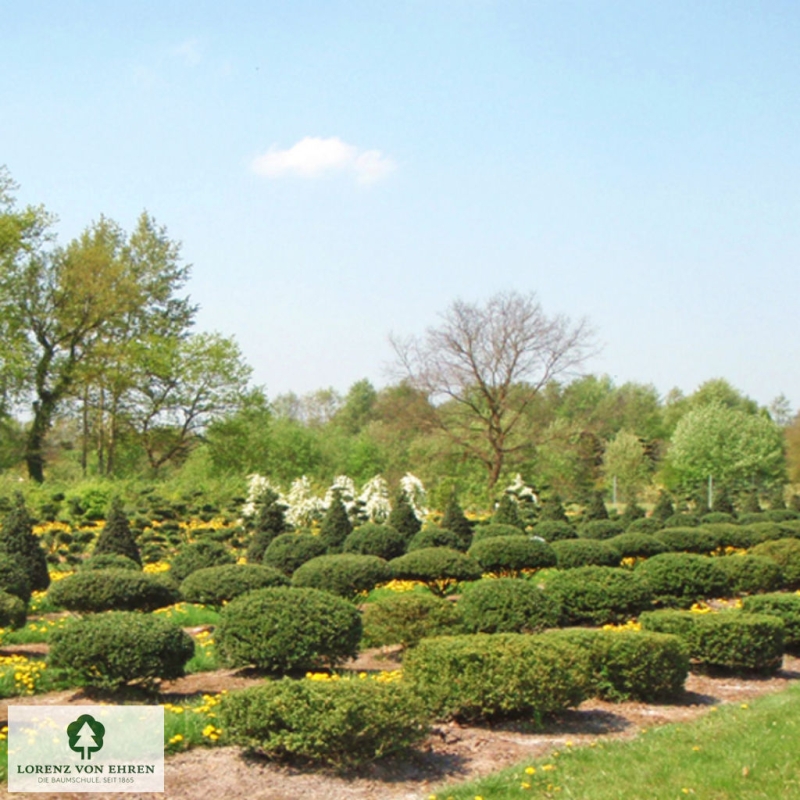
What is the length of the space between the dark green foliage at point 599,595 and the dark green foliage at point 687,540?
7.52 m

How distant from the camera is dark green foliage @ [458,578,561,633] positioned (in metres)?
10.6

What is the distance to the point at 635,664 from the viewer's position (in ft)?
28.4

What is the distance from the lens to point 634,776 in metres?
6.05

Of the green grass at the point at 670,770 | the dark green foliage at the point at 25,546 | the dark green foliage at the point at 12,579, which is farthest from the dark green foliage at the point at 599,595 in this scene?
the dark green foliage at the point at 25,546

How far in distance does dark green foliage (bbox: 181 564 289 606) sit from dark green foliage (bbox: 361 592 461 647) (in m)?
1.86

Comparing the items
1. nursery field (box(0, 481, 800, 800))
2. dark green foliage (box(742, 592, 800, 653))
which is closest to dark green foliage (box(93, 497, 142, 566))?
nursery field (box(0, 481, 800, 800))

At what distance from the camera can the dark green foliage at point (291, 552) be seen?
615 inches

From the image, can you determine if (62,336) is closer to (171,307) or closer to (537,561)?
(171,307)

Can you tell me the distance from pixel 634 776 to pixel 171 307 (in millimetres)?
38037

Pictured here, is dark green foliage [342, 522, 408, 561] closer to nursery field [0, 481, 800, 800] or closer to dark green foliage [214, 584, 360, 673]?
nursery field [0, 481, 800, 800]

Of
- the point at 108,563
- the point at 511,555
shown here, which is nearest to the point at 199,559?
the point at 108,563

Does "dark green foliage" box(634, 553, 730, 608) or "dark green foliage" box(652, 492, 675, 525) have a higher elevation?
"dark green foliage" box(652, 492, 675, 525)

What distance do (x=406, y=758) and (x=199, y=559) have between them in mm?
8455

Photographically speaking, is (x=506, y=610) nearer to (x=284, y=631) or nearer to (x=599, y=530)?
(x=284, y=631)
